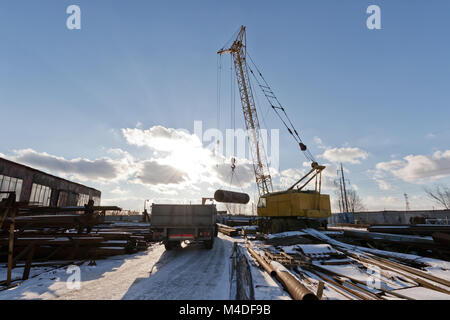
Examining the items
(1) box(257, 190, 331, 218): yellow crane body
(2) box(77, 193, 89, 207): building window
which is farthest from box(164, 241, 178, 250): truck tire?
(2) box(77, 193, 89, 207): building window

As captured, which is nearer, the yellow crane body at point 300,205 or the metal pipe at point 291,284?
the metal pipe at point 291,284

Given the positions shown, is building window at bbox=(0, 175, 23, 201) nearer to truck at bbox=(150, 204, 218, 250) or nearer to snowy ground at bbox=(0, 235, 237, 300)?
truck at bbox=(150, 204, 218, 250)

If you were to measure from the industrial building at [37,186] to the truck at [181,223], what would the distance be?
57.4 feet

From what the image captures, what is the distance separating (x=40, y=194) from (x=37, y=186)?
1.33 m

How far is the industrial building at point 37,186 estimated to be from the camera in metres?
23.1

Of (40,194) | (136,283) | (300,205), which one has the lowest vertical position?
(136,283)

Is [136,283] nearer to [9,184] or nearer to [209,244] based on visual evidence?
[209,244]

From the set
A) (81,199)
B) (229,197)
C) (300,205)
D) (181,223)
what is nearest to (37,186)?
(81,199)

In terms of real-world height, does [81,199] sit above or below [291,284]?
above

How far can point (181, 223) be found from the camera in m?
10.6

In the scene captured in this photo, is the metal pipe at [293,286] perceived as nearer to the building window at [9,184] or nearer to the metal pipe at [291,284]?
the metal pipe at [291,284]

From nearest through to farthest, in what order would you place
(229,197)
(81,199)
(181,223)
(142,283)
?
(142,283) → (181,223) → (229,197) → (81,199)

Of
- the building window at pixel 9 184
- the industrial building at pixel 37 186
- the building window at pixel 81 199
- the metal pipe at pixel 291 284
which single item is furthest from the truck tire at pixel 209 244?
the building window at pixel 81 199
